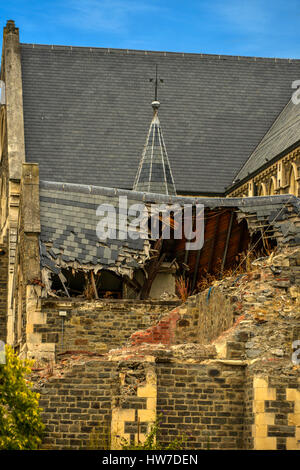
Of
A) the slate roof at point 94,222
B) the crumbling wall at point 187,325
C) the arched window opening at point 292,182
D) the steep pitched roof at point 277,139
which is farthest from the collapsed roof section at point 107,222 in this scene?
the arched window opening at point 292,182

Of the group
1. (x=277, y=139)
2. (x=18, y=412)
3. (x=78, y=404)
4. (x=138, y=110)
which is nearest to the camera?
(x=18, y=412)

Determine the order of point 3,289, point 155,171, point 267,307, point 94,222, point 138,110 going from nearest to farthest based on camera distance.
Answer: point 267,307 < point 94,222 < point 155,171 < point 3,289 < point 138,110

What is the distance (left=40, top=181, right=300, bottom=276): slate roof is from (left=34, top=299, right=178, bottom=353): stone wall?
1169 millimetres

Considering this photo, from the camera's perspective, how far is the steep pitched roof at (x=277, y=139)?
39500 mm

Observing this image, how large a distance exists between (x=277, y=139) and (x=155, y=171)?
686 cm

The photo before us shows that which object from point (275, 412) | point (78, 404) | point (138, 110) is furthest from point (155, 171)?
point (275, 412)

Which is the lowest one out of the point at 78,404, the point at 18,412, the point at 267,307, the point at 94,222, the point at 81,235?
the point at 18,412

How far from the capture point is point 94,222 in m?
27.1

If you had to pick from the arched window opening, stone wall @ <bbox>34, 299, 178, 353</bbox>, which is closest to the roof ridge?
the arched window opening

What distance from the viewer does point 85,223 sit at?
27016 mm

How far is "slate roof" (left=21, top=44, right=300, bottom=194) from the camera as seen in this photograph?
4300 centimetres

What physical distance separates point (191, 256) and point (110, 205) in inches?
99.6

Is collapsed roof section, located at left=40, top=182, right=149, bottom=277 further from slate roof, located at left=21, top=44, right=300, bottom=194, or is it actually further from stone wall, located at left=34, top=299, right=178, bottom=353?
slate roof, located at left=21, top=44, right=300, bottom=194

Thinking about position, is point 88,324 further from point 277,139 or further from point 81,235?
point 277,139
